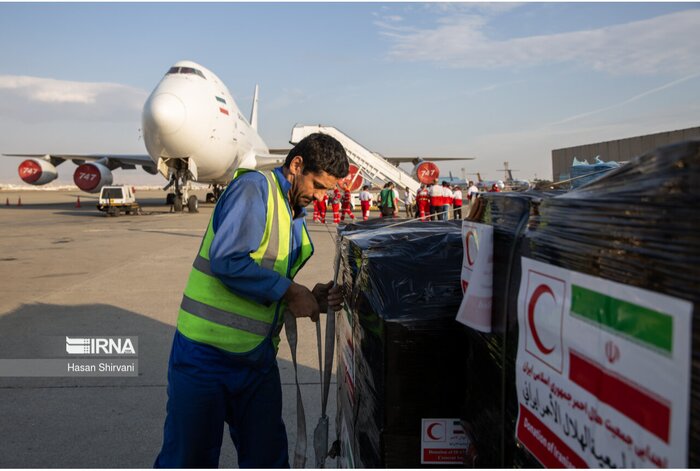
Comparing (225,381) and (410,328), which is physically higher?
(410,328)

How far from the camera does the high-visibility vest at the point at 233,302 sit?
2301mm

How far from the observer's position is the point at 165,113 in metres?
18.5

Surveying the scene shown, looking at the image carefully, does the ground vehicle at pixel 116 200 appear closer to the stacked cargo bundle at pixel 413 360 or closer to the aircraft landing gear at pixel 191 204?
the aircraft landing gear at pixel 191 204

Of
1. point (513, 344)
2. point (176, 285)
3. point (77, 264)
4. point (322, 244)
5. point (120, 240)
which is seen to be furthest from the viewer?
point (120, 240)

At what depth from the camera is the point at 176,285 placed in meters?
8.01

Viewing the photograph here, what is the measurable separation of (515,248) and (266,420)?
1556 mm

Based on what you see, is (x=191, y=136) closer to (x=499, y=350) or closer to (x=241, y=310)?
(x=241, y=310)

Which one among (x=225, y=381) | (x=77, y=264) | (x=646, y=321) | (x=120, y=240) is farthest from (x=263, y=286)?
(x=120, y=240)

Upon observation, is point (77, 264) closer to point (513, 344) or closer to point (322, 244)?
point (322, 244)

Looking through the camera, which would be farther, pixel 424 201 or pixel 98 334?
pixel 424 201

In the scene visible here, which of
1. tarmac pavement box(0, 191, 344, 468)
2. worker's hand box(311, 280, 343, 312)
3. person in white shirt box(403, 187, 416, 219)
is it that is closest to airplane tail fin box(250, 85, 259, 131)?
person in white shirt box(403, 187, 416, 219)

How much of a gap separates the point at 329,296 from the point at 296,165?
626mm

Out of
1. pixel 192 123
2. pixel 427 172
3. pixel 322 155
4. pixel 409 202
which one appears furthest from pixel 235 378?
pixel 427 172

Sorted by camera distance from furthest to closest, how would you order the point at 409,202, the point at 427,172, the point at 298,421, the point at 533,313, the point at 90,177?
the point at 90,177, the point at 427,172, the point at 409,202, the point at 298,421, the point at 533,313
